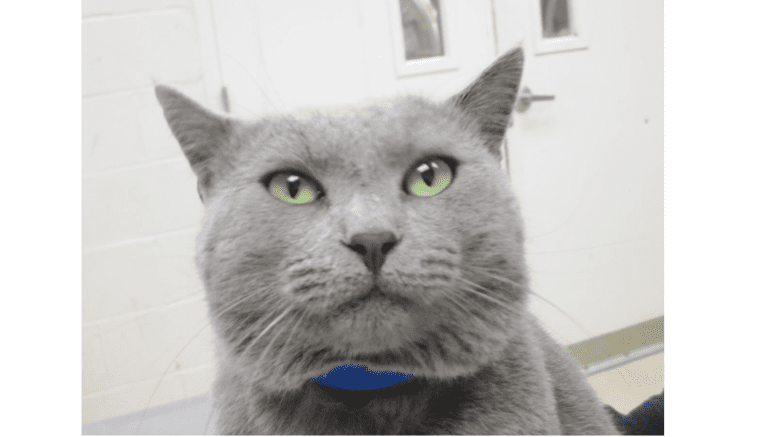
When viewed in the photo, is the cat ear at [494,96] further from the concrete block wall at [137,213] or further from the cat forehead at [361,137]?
the concrete block wall at [137,213]

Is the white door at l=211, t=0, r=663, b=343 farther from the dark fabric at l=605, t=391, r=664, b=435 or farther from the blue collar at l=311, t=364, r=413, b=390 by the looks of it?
the blue collar at l=311, t=364, r=413, b=390

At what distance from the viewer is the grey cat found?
354 mm

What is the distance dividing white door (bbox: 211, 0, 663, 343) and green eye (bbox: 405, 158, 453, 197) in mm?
172

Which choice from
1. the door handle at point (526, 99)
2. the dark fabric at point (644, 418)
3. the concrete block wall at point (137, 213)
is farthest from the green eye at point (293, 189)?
the dark fabric at point (644, 418)

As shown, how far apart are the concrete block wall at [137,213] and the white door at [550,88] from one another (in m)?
0.10

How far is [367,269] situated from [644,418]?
53 centimetres

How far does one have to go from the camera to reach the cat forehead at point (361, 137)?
1.33 feet

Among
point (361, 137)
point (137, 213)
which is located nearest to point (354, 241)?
point (361, 137)

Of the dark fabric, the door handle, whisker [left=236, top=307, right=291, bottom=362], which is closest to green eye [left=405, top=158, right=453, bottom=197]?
whisker [left=236, top=307, right=291, bottom=362]

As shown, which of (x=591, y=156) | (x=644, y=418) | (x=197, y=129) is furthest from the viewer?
(x=591, y=156)

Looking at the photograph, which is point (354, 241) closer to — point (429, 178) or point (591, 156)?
point (429, 178)

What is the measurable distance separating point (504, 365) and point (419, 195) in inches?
8.1

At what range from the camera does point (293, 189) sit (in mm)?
422

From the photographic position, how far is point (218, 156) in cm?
48
